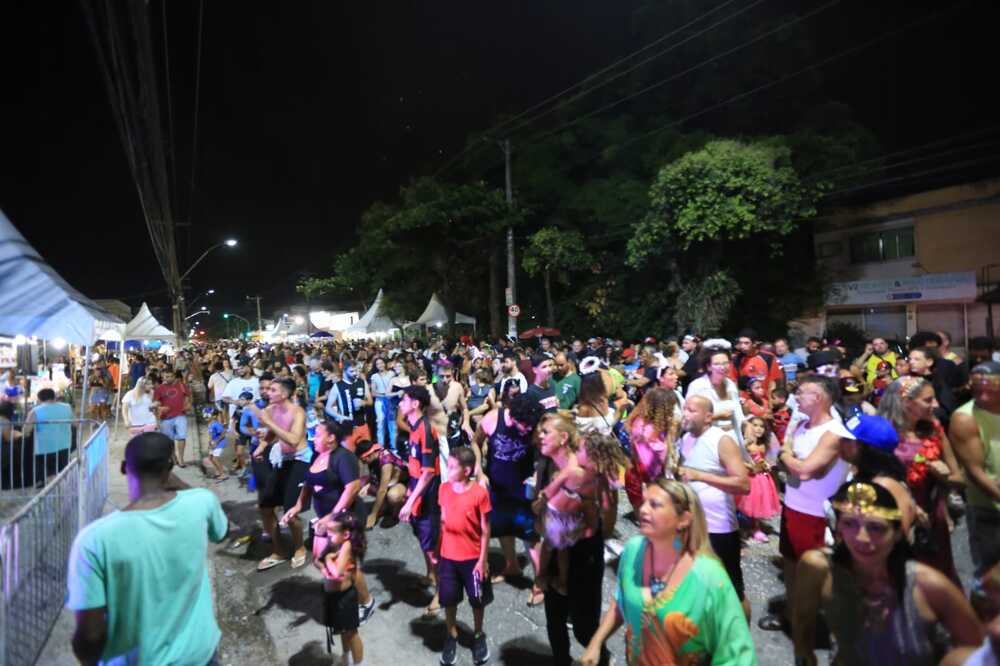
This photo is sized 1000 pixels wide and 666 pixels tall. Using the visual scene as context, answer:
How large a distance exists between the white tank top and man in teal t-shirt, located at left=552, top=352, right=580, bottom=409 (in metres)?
4.29

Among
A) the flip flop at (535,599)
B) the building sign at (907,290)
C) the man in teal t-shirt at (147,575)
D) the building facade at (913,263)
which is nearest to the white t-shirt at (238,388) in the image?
the flip flop at (535,599)

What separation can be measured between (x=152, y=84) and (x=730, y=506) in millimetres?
8918

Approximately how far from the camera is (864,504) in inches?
87.8

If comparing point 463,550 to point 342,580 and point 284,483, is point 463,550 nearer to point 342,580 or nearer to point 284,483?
point 342,580

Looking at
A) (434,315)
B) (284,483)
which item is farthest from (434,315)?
(284,483)

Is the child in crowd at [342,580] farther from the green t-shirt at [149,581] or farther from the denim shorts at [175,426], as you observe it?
the denim shorts at [175,426]

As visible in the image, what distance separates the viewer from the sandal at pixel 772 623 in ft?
14.3

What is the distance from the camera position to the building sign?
18.2 m

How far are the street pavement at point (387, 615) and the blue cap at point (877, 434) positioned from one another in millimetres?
1454

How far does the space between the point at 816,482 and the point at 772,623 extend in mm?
1357

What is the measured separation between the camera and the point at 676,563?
7.70ft

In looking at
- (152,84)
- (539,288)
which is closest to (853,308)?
(539,288)

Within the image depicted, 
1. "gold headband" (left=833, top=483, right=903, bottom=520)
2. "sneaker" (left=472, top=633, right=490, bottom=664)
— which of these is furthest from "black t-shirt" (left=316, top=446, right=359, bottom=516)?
"gold headband" (left=833, top=483, right=903, bottom=520)

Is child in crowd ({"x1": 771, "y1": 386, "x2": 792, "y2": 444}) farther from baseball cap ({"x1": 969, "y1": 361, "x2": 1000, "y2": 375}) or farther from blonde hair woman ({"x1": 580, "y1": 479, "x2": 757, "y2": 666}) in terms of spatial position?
blonde hair woman ({"x1": 580, "y1": 479, "x2": 757, "y2": 666})
